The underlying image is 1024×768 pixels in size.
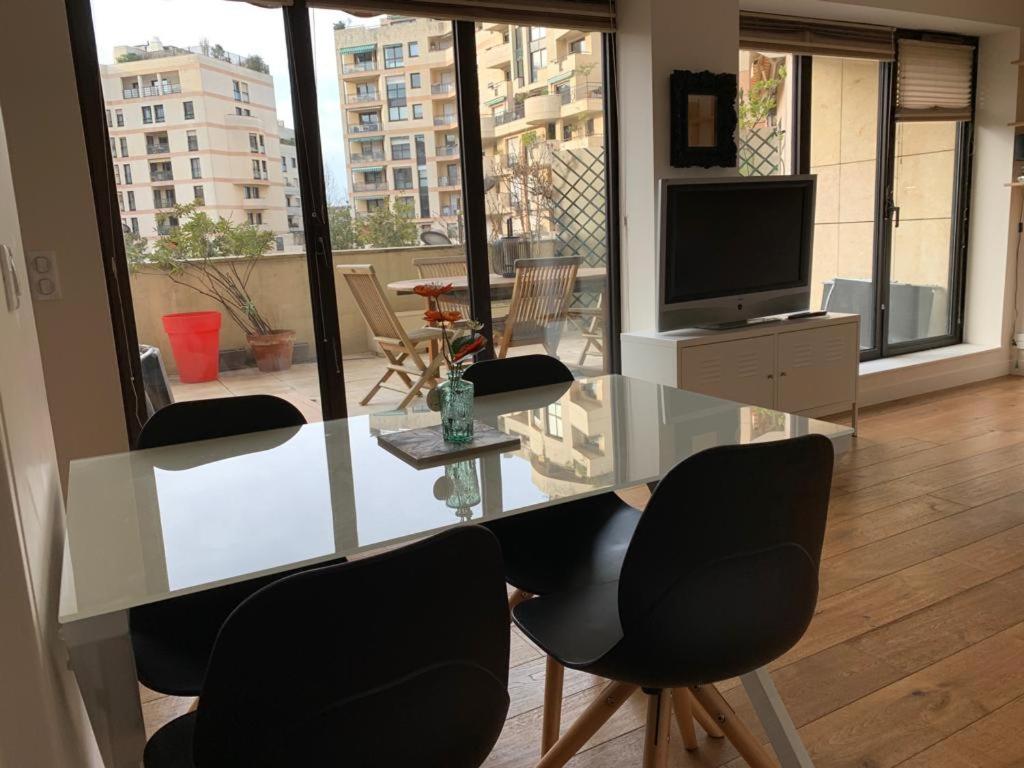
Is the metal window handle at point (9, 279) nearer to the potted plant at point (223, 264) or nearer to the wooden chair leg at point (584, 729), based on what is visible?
the wooden chair leg at point (584, 729)

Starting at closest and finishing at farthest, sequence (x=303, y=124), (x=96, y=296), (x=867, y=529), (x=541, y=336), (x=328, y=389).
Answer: (x=96, y=296), (x=867, y=529), (x=303, y=124), (x=328, y=389), (x=541, y=336)

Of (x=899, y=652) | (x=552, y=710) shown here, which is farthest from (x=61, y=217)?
(x=899, y=652)

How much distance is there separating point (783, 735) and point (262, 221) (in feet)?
9.00

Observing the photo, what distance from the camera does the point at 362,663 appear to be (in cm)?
105

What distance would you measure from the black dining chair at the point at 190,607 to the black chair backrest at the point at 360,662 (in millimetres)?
478

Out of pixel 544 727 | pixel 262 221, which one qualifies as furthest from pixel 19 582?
pixel 262 221

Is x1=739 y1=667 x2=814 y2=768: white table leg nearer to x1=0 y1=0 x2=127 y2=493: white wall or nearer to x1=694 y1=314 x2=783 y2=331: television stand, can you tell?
x1=0 y1=0 x2=127 y2=493: white wall

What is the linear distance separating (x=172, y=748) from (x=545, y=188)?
3315 millimetres

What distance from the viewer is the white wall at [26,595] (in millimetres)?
1032

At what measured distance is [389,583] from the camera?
102cm

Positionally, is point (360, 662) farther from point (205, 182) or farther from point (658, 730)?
point (205, 182)

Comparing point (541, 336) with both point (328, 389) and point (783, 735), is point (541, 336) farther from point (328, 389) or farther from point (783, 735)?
point (783, 735)

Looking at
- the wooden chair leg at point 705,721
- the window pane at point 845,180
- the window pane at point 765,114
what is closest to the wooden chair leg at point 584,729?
the wooden chair leg at point 705,721

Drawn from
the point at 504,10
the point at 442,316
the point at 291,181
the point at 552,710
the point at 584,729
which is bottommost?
the point at 552,710
